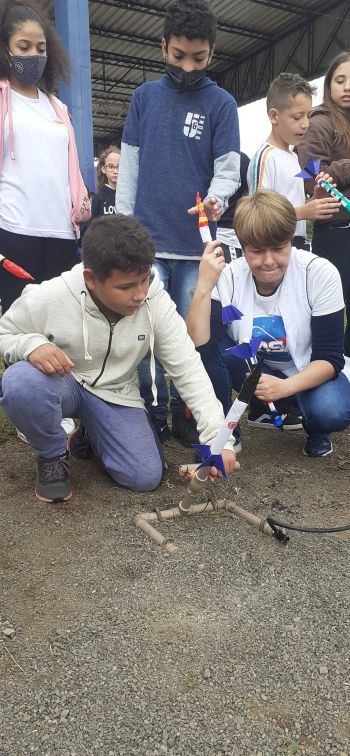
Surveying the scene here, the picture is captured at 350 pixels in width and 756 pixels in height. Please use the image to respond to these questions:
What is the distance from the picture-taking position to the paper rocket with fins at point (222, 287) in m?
2.11

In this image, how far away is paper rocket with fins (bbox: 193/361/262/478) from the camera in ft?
5.31

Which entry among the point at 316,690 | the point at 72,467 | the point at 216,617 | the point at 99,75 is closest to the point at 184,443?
the point at 72,467

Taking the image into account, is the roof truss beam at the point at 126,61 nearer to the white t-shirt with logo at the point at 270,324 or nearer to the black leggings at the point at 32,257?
the black leggings at the point at 32,257

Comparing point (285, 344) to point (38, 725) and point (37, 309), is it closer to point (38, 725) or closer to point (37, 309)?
point (37, 309)

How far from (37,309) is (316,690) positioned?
1503mm

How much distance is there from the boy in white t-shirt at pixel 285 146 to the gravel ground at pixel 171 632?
5.24 feet

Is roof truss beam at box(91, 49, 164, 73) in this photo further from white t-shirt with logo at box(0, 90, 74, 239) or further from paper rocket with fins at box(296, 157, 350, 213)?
paper rocket with fins at box(296, 157, 350, 213)

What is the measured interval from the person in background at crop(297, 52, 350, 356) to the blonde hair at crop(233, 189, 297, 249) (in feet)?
1.70

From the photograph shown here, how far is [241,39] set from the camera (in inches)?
507

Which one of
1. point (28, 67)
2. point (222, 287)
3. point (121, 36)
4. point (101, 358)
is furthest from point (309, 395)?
point (121, 36)

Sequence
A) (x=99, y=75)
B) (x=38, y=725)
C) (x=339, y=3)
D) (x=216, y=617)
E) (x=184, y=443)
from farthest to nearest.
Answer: (x=99, y=75) < (x=339, y=3) < (x=184, y=443) < (x=216, y=617) < (x=38, y=725)

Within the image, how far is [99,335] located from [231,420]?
2.53 feet

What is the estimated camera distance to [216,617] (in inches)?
60.7

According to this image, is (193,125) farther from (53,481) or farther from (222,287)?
(53,481)
